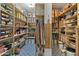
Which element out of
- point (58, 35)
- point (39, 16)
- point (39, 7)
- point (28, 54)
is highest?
point (39, 7)

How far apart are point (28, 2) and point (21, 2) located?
3.5 inches

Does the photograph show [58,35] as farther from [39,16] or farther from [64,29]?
[39,16]

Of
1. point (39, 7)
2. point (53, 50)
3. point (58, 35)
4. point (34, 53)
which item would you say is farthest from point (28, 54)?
point (39, 7)

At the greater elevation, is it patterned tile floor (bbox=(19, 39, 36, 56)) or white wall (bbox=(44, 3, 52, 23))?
white wall (bbox=(44, 3, 52, 23))

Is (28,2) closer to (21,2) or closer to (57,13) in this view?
(21,2)

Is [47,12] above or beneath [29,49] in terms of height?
above

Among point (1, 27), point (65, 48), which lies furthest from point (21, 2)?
point (65, 48)

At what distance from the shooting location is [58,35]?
1.80m

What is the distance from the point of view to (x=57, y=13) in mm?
1786

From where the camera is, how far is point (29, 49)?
70.5 inches

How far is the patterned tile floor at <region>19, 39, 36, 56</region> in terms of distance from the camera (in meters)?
1.79

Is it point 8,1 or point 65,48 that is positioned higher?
point 8,1

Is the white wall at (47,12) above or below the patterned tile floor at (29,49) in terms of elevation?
above

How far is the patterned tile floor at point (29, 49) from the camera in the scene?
1787 millimetres
